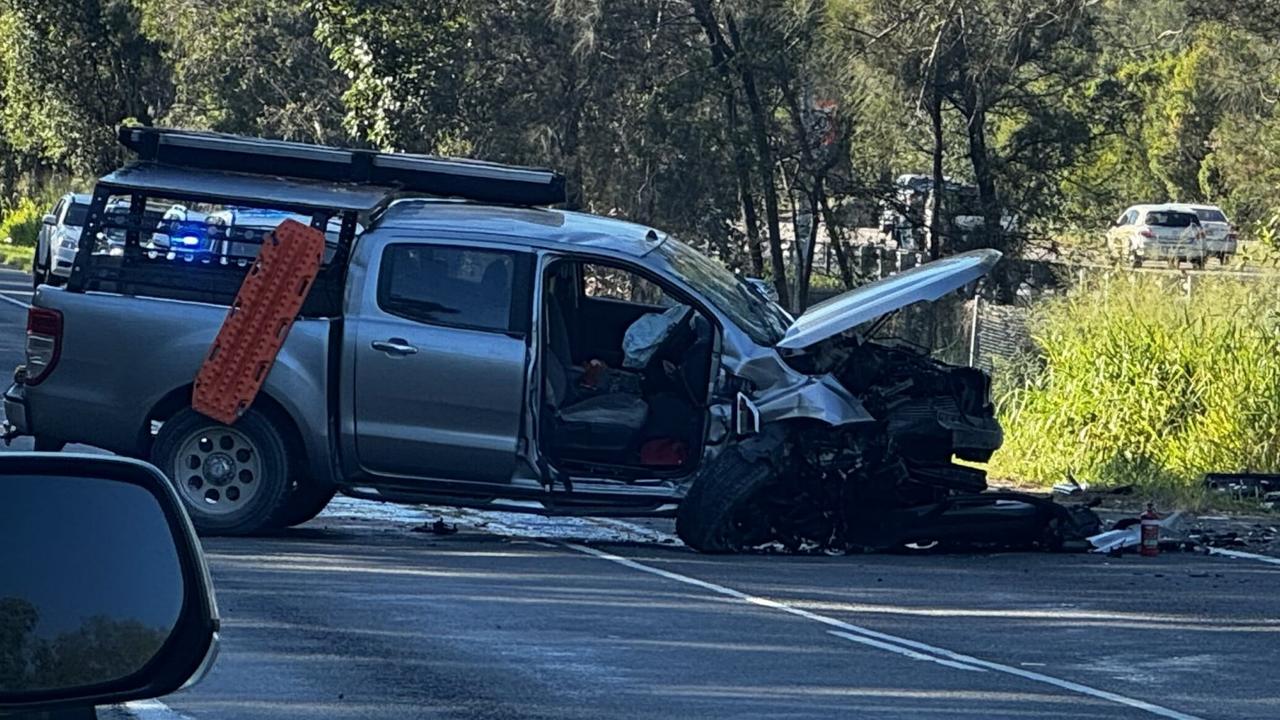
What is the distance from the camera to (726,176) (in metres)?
24.7

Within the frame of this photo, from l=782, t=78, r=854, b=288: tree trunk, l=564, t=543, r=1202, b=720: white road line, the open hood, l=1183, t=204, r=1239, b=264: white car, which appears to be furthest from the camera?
l=1183, t=204, r=1239, b=264: white car

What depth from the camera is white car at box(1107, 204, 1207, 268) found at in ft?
100

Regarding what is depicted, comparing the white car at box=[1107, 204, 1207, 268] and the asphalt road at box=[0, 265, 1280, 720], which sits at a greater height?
the white car at box=[1107, 204, 1207, 268]

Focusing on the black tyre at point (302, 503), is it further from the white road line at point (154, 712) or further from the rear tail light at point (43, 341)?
the white road line at point (154, 712)

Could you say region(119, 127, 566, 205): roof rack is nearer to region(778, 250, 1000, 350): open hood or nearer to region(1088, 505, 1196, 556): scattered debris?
region(778, 250, 1000, 350): open hood

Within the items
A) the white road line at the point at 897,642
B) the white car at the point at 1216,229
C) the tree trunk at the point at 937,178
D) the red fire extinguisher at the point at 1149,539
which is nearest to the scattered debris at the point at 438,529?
the white road line at the point at 897,642

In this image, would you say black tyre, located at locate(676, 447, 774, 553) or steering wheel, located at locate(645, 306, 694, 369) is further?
steering wheel, located at locate(645, 306, 694, 369)

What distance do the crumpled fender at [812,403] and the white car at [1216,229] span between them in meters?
24.0

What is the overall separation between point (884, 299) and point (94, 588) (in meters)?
8.31

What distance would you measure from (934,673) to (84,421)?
5457 millimetres

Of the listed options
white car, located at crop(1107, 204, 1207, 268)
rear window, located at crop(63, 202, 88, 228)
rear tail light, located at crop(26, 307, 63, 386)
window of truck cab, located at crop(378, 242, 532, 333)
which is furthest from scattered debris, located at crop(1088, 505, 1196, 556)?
rear window, located at crop(63, 202, 88, 228)

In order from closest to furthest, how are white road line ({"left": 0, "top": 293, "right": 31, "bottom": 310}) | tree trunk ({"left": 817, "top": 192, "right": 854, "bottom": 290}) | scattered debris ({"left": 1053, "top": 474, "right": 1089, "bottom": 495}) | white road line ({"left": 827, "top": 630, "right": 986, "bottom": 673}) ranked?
1. white road line ({"left": 827, "top": 630, "right": 986, "bottom": 673})
2. scattered debris ({"left": 1053, "top": 474, "right": 1089, "bottom": 495})
3. tree trunk ({"left": 817, "top": 192, "right": 854, "bottom": 290})
4. white road line ({"left": 0, "top": 293, "right": 31, "bottom": 310})

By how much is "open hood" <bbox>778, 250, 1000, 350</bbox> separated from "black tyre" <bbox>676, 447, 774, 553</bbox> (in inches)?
28.6

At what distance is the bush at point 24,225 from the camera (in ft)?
179
